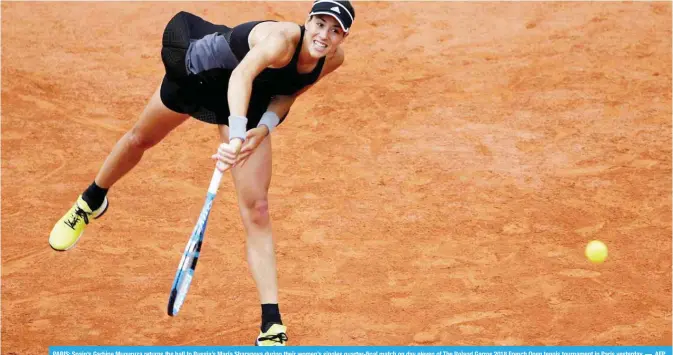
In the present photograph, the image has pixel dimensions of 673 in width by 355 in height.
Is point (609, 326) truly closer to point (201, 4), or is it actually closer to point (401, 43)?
point (401, 43)

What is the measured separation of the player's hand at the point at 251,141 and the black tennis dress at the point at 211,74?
0.80ft

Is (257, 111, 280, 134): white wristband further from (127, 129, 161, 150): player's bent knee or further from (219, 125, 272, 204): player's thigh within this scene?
(127, 129, 161, 150): player's bent knee

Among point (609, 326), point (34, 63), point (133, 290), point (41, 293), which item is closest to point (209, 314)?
point (133, 290)

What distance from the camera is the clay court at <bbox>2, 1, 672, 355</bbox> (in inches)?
283

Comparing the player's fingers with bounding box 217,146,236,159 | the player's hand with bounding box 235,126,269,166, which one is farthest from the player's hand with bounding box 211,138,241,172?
the player's hand with bounding box 235,126,269,166

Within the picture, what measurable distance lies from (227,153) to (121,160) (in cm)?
159

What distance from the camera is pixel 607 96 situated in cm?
1044

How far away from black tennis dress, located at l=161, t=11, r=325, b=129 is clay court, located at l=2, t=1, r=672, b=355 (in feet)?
5.35

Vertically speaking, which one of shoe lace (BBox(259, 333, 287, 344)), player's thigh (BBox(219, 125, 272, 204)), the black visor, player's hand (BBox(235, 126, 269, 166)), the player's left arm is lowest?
shoe lace (BBox(259, 333, 287, 344))

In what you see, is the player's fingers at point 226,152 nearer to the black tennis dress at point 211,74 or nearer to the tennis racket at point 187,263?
the tennis racket at point 187,263

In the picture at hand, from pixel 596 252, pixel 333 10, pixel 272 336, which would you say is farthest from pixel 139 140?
pixel 596 252

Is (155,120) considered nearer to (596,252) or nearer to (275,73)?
(275,73)

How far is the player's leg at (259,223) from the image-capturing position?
612 centimetres

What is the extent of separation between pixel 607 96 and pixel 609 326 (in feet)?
12.9
